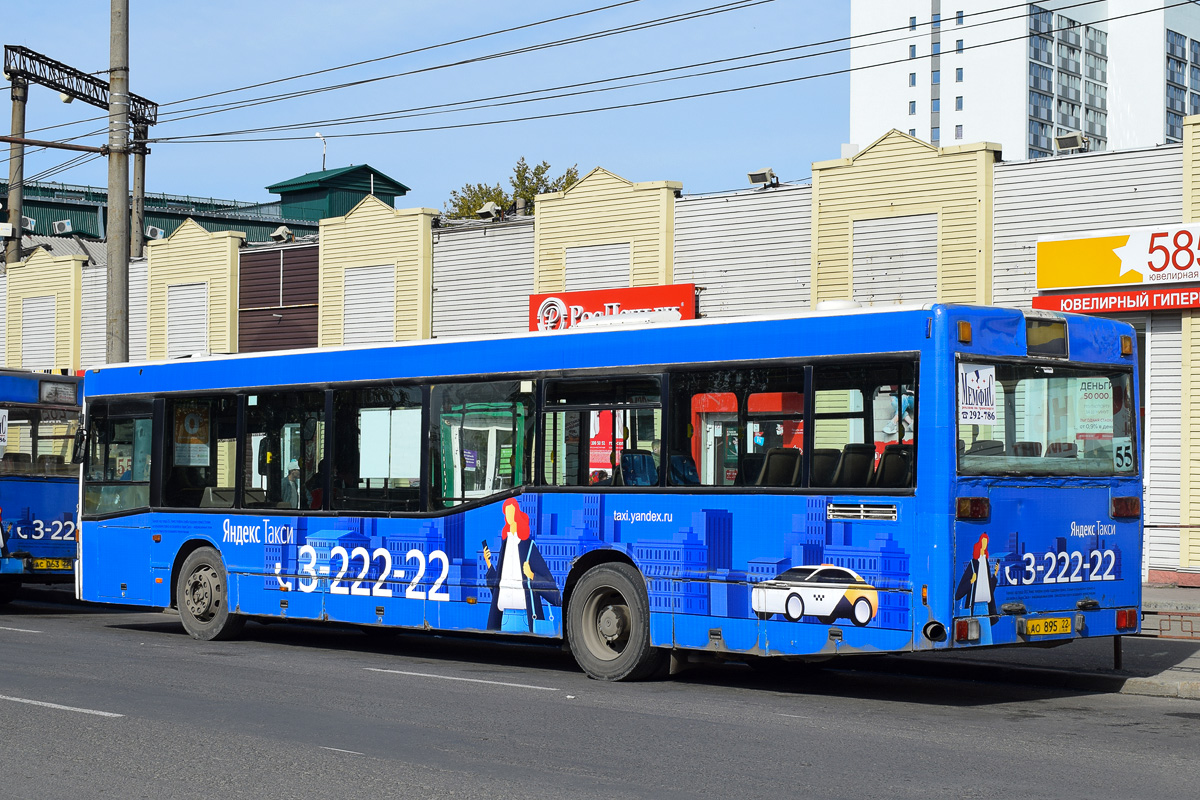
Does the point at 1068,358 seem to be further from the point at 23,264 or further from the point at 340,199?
the point at 340,199

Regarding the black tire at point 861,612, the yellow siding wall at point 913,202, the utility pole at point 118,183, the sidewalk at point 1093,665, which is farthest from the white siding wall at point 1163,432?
the utility pole at point 118,183

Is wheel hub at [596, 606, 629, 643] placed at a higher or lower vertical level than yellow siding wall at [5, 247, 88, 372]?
lower

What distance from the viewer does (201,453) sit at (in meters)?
16.2

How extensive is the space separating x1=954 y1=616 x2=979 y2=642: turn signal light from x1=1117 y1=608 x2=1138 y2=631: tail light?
5.75 ft

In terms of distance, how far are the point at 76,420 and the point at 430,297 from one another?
35.3ft

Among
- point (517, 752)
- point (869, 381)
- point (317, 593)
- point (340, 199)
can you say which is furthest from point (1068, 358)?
point (340, 199)

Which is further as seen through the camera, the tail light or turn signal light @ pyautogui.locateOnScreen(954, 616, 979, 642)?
the tail light

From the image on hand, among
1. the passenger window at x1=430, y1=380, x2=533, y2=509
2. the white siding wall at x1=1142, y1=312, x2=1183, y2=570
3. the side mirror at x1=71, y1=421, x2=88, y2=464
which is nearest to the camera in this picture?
the passenger window at x1=430, y1=380, x2=533, y2=509

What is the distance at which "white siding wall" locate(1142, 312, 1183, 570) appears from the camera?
22219 mm

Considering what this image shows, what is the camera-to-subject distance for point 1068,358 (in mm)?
11383

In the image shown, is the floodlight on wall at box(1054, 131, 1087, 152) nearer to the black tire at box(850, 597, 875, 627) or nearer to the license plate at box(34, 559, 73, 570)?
the black tire at box(850, 597, 875, 627)

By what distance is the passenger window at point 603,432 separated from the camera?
40.3ft

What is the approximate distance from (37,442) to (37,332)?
2009 cm

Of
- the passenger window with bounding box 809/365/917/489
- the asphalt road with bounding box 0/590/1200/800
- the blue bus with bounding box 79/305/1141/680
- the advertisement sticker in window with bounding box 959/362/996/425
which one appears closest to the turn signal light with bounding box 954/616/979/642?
the blue bus with bounding box 79/305/1141/680
